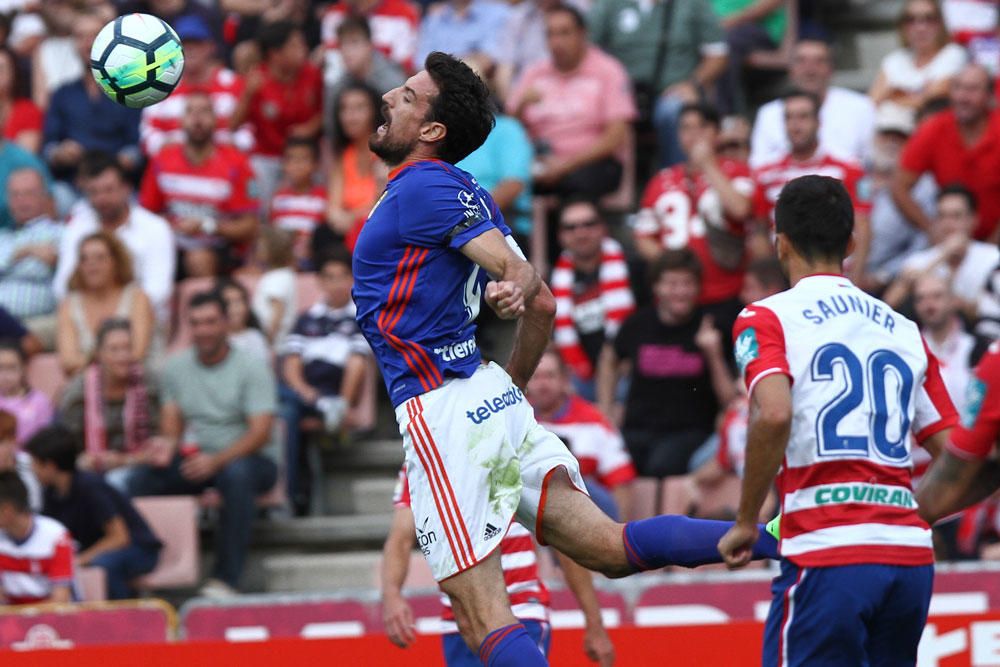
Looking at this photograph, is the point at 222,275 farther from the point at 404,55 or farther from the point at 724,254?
the point at 724,254

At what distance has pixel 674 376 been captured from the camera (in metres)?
10.7

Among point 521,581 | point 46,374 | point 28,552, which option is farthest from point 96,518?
point 521,581

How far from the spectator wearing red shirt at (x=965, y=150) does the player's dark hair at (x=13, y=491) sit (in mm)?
5885

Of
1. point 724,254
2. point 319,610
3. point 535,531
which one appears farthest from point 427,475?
point 724,254

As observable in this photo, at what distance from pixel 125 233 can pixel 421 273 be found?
20.5 feet

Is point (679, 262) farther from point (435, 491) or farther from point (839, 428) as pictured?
point (839, 428)

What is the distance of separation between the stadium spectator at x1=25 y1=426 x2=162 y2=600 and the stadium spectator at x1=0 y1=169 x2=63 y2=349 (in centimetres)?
206

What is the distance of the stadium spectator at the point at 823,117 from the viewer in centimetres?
1191

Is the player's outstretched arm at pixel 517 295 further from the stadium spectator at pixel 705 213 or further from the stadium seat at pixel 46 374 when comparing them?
the stadium seat at pixel 46 374

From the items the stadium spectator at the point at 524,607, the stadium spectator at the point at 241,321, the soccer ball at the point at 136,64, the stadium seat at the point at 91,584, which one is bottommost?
the stadium seat at the point at 91,584

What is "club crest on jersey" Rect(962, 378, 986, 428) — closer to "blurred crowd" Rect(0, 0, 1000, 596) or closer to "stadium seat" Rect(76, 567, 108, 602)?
"blurred crowd" Rect(0, 0, 1000, 596)

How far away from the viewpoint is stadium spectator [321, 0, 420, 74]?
44.2 ft

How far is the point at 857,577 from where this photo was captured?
536 centimetres

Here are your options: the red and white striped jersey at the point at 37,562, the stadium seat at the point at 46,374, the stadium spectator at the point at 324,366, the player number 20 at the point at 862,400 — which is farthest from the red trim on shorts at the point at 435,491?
the stadium seat at the point at 46,374
